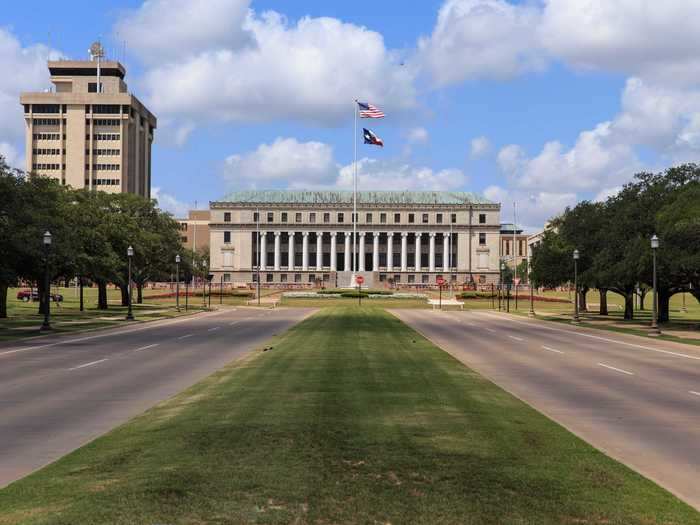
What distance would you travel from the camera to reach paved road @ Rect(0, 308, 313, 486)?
12.1 metres

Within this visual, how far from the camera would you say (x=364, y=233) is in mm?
181625

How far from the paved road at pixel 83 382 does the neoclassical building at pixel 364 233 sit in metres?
142

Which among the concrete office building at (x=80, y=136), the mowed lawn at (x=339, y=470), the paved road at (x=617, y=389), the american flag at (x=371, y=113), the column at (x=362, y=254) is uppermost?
the concrete office building at (x=80, y=136)

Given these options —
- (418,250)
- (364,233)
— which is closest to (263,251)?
(364,233)

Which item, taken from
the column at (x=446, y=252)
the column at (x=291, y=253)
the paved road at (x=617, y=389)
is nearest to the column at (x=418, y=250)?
the column at (x=446, y=252)

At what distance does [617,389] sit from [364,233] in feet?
534

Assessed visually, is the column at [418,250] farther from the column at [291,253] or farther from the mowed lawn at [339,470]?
the mowed lawn at [339,470]

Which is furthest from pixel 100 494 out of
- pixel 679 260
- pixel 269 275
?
pixel 269 275

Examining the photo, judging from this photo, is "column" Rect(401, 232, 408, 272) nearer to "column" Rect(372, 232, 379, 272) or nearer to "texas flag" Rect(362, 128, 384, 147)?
"column" Rect(372, 232, 379, 272)

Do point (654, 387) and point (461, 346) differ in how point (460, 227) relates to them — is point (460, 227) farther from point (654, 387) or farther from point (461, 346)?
point (654, 387)

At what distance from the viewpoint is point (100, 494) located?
770 cm

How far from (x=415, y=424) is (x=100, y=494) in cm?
550

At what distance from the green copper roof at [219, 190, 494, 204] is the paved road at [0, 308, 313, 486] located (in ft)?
478

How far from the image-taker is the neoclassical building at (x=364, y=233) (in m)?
180
